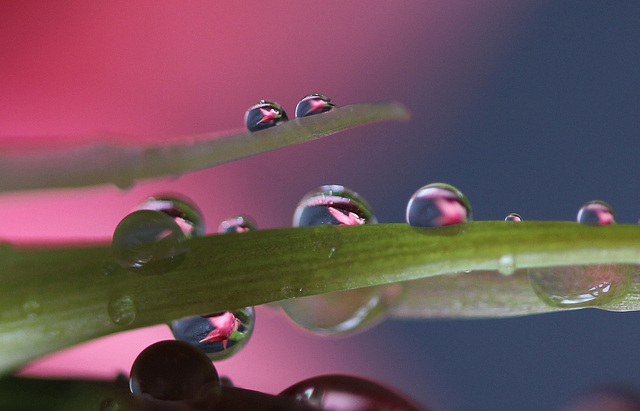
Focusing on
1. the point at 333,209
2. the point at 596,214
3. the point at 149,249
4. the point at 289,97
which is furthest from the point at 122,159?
the point at 289,97

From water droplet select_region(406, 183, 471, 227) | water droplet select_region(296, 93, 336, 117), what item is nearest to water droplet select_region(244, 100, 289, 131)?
water droplet select_region(296, 93, 336, 117)

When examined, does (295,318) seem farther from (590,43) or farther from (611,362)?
(590,43)

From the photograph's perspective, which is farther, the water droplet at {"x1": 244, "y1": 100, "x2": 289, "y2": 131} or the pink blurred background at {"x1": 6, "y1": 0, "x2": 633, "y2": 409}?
the pink blurred background at {"x1": 6, "y1": 0, "x2": 633, "y2": 409}

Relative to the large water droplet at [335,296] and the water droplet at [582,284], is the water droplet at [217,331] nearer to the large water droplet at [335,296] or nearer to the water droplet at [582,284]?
the large water droplet at [335,296]

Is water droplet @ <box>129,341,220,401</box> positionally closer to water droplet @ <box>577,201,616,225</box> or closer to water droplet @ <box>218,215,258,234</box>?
water droplet @ <box>218,215,258,234</box>

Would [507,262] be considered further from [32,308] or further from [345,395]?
[32,308]

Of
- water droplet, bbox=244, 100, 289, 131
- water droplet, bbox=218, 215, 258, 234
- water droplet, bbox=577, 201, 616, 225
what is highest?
water droplet, bbox=244, 100, 289, 131
